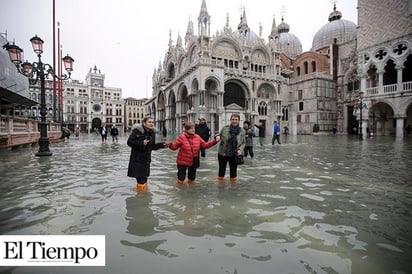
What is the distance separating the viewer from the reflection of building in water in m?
27.9

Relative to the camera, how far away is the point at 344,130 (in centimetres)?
4141

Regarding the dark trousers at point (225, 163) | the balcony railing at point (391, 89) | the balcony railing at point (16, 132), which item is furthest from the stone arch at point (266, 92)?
the dark trousers at point (225, 163)

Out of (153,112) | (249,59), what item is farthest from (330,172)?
(153,112)

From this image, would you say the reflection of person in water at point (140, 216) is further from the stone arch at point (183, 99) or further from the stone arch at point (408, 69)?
the stone arch at point (183, 99)

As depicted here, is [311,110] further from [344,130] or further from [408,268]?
[408,268]

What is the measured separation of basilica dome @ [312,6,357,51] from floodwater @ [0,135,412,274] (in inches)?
2003

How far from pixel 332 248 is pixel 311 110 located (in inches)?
1745

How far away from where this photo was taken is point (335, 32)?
4891 centimetres

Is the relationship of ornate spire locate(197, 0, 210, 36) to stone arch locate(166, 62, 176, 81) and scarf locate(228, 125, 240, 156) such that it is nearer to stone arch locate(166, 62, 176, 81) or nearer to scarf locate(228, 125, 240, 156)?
stone arch locate(166, 62, 176, 81)

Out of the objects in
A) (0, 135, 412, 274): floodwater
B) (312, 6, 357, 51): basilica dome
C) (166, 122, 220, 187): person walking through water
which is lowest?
(0, 135, 412, 274): floodwater

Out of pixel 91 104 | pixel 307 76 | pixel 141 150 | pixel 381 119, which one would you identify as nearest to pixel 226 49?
pixel 307 76

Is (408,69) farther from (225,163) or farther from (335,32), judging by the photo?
(225,163)

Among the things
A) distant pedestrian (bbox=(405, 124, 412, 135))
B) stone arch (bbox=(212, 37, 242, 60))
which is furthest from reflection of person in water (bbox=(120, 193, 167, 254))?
distant pedestrian (bbox=(405, 124, 412, 135))

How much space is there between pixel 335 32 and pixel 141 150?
5553cm
